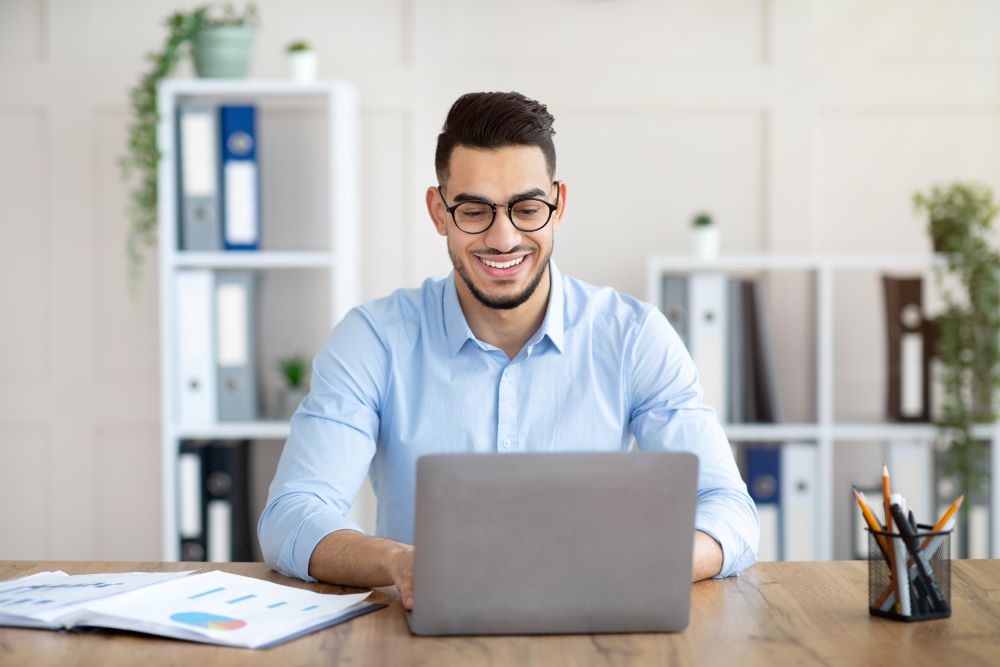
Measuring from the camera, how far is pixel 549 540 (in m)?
1.19

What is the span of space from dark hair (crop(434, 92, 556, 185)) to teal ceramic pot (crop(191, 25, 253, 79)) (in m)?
1.33

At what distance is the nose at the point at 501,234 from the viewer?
1.84 metres

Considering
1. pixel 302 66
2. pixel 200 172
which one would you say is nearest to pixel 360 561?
pixel 200 172

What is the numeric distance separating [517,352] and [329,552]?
593 millimetres

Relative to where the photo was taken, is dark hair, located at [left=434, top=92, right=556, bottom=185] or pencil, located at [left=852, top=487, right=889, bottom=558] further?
dark hair, located at [left=434, top=92, right=556, bottom=185]

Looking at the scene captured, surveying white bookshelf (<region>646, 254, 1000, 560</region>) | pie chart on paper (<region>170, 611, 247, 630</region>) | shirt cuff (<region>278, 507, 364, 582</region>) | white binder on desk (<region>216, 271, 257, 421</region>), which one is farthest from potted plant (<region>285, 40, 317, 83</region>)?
pie chart on paper (<region>170, 611, 247, 630</region>)

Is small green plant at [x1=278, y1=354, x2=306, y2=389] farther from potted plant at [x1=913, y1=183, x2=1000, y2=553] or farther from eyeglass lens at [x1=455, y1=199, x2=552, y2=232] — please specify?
potted plant at [x1=913, y1=183, x2=1000, y2=553]

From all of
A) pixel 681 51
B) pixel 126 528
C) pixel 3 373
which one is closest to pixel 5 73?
pixel 3 373

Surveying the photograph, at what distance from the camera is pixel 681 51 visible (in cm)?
324

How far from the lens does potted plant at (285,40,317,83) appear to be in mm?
3018

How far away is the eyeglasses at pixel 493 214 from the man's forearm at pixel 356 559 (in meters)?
0.58

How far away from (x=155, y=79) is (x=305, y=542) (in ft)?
6.39

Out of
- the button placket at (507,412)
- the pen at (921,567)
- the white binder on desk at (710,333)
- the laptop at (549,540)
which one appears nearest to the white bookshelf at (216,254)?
the white binder on desk at (710,333)

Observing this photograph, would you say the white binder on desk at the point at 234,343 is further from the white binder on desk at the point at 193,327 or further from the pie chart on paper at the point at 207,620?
the pie chart on paper at the point at 207,620
